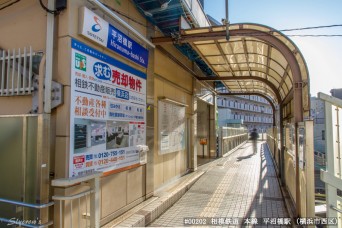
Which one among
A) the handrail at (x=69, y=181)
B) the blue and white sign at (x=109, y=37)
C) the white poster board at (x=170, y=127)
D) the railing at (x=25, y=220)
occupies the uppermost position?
the blue and white sign at (x=109, y=37)

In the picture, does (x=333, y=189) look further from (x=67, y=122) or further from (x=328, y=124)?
(x=67, y=122)

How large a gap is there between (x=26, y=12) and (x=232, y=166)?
32.8ft

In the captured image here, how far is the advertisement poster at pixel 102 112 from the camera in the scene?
12.0 ft

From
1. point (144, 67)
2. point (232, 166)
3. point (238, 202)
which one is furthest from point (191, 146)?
point (144, 67)

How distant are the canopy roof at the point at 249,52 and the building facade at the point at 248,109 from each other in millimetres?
34764

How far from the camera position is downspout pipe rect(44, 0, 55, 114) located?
3379 mm

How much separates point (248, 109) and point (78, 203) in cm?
5408

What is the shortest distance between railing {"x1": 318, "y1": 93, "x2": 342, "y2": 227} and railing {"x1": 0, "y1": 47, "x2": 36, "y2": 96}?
386cm

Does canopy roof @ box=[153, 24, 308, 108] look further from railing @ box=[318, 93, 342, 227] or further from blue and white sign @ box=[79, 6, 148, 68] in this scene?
railing @ box=[318, 93, 342, 227]

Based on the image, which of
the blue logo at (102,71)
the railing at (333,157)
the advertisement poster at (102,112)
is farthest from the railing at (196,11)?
the railing at (333,157)

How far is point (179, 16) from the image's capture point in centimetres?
625

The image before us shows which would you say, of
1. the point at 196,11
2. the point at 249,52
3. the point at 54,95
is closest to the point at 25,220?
the point at 54,95

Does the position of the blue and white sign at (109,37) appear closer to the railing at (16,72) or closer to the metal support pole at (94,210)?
the railing at (16,72)

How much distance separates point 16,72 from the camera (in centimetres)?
370
